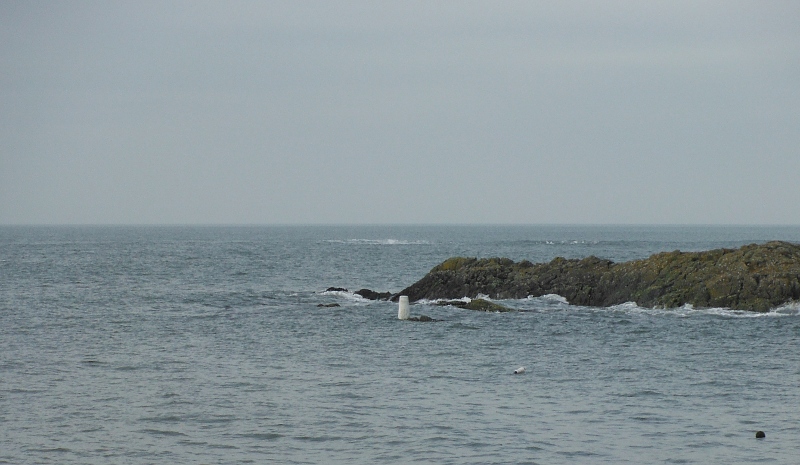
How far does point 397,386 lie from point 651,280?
21.4 meters

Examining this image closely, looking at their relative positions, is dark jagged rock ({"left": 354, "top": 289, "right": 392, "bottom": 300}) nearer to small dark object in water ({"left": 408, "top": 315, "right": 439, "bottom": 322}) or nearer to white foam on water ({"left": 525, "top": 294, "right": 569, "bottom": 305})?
white foam on water ({"left": 525, "top": 294, "right": 569, "bottom": 305})

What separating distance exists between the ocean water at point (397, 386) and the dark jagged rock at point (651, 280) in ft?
4.24

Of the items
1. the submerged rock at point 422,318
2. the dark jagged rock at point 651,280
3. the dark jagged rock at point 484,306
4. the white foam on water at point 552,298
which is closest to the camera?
the submerged rock at point 422,318

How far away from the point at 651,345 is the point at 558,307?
38.1 ft

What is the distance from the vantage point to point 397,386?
20125mm

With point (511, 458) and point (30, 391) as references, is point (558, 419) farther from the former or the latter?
point (30, 391)

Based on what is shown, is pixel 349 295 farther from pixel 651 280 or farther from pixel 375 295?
pixel 651 280

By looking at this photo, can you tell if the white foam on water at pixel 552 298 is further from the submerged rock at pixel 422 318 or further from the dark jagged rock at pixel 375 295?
the submerged rock at pixel 422 318

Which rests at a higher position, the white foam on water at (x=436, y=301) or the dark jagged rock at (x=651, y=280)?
the dark jagged rock at (x=651, y=280)

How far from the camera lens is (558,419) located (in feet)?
55.3

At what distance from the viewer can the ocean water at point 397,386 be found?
15.0 m

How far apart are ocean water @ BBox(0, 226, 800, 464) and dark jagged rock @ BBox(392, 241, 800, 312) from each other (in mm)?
1292

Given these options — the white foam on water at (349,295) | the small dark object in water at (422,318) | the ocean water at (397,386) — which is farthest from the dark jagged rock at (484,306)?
the white foam on water at (349,295)

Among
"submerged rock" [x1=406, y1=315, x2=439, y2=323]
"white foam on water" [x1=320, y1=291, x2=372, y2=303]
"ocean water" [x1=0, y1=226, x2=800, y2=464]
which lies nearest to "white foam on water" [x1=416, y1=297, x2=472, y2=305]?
"ocean water" [x1=0, y1=226, x2=800, y2=464]
